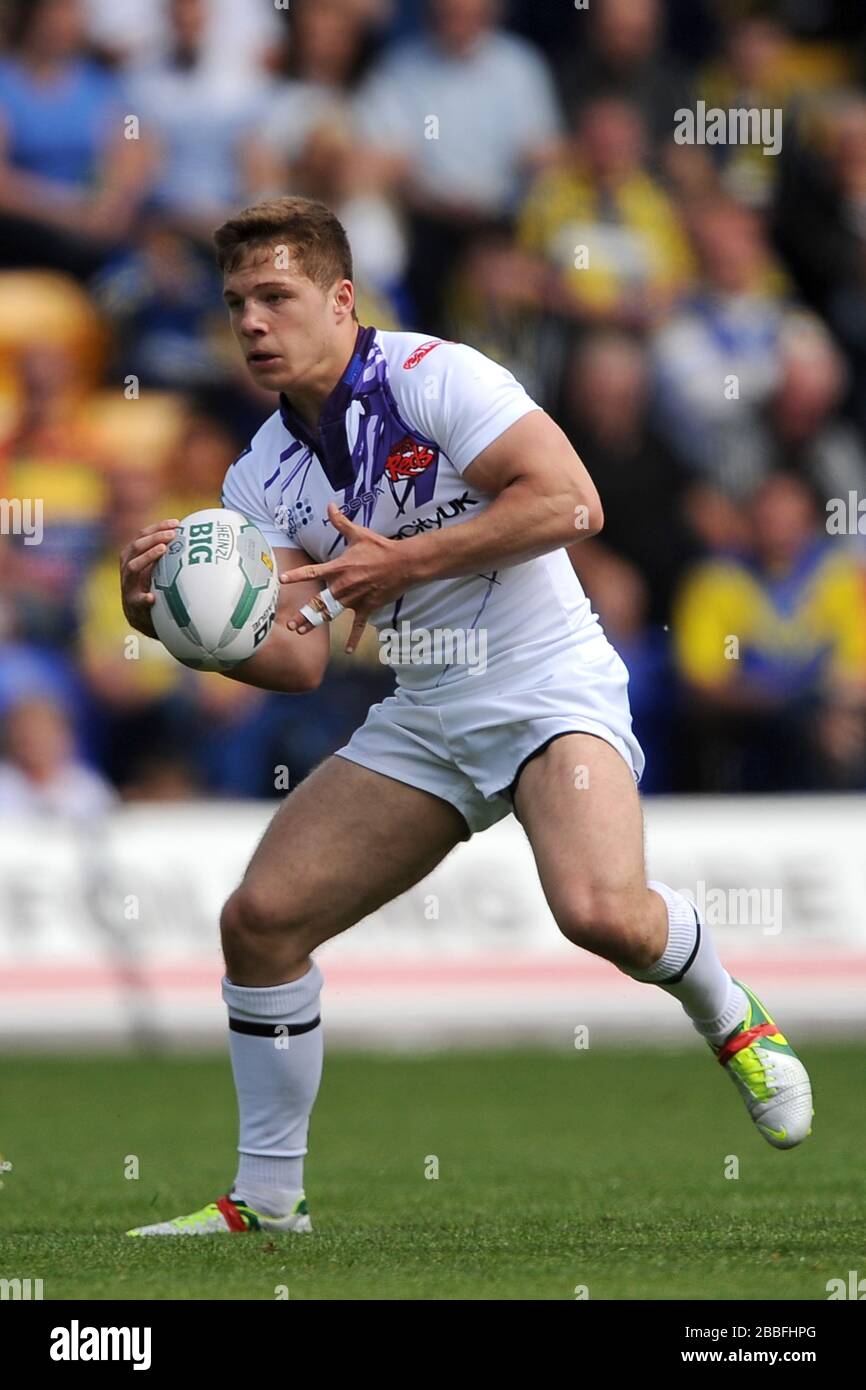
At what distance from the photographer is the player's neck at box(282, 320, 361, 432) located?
5.64 meters

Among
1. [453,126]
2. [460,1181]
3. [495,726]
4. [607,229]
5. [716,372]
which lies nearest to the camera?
[495,726]

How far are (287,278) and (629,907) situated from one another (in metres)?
1.75

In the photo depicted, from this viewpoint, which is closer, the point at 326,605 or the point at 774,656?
the point at 326,605

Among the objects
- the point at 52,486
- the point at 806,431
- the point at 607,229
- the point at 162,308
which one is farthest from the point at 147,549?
the point at 607,229

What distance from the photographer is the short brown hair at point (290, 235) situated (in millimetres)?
5539

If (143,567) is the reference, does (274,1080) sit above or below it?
below

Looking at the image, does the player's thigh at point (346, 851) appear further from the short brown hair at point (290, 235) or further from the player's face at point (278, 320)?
the short brown hair at point (290, 235)

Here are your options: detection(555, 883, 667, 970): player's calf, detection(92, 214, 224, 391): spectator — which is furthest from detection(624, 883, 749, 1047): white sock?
detection(92, 214, 224, 391): spectator

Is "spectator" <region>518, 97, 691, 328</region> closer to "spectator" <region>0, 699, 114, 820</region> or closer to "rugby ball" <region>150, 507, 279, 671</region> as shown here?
"spectator" <region>0, 699, 114, 820</region>

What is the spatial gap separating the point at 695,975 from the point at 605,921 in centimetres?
44

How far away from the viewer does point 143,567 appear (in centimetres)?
550

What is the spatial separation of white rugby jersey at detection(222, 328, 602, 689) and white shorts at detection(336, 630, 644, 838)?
0.16 feet

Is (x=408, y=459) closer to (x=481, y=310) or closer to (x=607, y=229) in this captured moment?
(x=481, y=310)
